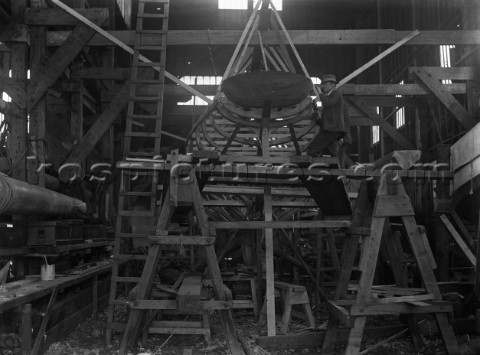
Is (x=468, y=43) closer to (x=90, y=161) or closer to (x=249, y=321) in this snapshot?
(x=249, y=321)

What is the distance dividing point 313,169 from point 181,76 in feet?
55.0

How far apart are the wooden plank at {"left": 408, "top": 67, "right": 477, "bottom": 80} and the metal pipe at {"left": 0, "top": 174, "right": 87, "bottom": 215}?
21.6 feet

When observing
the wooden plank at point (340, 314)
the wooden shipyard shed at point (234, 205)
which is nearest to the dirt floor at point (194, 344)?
the wooden shipyard shed at point (234, 205)

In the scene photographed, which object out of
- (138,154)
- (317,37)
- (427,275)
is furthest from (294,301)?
(317,37)

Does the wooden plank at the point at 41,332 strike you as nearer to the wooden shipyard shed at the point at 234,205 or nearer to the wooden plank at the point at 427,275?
the wooden shipyard shed at the point at 234,205

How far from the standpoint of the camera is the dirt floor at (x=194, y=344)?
6055 mm

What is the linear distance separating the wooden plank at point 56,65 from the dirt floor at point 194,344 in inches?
138

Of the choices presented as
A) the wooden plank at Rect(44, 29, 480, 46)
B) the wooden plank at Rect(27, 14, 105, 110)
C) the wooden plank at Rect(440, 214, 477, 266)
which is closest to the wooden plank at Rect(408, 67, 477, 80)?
the wooden plank at Rect(44, 29, 480, 46)

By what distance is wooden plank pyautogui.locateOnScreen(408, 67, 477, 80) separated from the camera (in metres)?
9.17

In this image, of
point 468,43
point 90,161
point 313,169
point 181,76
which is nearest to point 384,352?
point 313,169

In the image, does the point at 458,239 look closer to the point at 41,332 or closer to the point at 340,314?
the point at 340,314

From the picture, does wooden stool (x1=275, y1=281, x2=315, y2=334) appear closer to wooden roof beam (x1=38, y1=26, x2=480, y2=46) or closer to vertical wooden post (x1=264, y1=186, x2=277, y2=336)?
vertical wooden post (x1=264, y1=186, x2=277, y2=336)

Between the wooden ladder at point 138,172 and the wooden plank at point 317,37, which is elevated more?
the wooden plank at point 317,37

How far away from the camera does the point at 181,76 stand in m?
21.3
